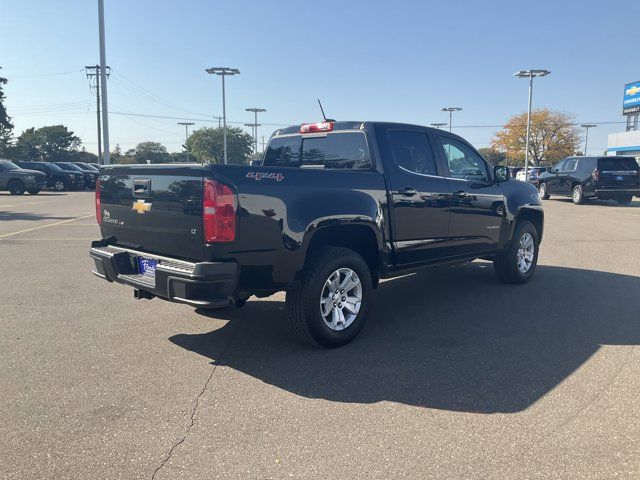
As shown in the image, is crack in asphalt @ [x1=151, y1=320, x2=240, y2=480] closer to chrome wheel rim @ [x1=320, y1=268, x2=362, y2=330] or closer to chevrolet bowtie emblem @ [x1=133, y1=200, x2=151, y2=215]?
chrome wheel rim @ [x1=320, y1=268, x2=362, y2=330]

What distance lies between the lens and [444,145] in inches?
225

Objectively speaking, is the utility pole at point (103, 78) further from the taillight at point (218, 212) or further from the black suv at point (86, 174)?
the taillight at point (218, 212)

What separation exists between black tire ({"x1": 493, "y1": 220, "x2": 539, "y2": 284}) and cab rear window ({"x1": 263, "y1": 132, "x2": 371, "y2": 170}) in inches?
111

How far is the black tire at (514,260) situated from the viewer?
6.70m

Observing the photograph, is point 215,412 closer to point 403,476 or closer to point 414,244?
point 403,476

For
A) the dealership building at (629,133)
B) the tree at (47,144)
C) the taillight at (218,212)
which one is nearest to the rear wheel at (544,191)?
the taillight at (218,212)

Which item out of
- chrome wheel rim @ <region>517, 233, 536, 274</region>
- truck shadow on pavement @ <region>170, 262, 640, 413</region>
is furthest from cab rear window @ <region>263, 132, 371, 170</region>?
chrome wheel rim @ <region>517, 233, 536, 274</region>

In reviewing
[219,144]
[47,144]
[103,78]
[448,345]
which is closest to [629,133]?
[219,144]

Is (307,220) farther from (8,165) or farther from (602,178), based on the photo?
(8,165)

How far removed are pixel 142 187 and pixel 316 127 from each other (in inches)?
77.9

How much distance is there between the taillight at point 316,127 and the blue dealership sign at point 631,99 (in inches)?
2518

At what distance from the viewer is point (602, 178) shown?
1902cm

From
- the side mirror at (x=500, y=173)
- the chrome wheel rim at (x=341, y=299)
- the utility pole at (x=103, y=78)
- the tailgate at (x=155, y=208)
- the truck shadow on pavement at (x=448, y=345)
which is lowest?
the truck shadow on pavement at (x=448, y=345)

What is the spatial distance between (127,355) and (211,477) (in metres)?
2.00
